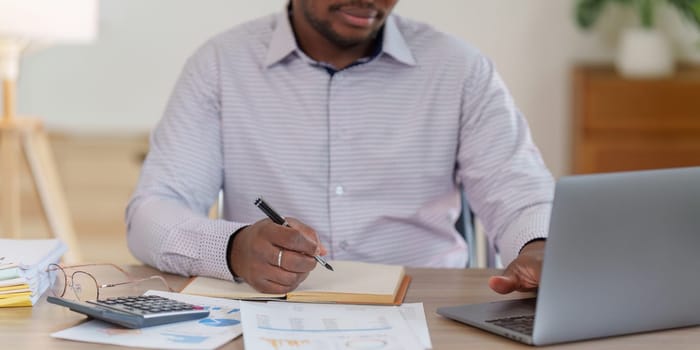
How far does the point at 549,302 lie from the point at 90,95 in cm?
355

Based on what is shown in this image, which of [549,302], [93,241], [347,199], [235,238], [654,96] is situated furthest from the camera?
[93,241]

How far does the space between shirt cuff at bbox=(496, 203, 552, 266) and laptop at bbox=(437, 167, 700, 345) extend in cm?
38

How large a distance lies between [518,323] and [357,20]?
0.79 m

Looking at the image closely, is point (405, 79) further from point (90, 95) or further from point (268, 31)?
point (90, 95)

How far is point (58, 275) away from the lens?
1.61 metres

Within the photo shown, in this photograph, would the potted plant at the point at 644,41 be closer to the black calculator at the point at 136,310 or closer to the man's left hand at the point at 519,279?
the man's left hand at the point at 519,279

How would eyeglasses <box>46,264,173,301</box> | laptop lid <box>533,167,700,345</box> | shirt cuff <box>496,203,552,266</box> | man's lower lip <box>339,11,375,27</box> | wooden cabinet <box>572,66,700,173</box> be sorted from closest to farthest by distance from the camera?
laptop lid <box>533,167,700,345</box>
eyeglasses <box>46,264,173,301</box>
shirt cuff <box>496,203,552,266</box>
man's lower lip <box>339,11,375,27</box>
wooden cabinet <box>572,66,700,173</box>

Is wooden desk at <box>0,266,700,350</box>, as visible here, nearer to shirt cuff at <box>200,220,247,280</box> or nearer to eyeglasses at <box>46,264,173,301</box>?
eyeglasses at <box>46,264,173,301</box>

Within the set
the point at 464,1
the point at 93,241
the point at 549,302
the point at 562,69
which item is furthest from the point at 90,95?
the point at 549,302

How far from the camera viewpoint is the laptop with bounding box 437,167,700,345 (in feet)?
3.92

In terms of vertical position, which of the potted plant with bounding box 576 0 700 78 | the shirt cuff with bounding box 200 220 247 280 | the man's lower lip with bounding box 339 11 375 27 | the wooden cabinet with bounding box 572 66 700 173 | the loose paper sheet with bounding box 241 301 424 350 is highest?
the man's lower lip with bounding box 339 11 375 27

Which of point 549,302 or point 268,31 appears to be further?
point 268,31

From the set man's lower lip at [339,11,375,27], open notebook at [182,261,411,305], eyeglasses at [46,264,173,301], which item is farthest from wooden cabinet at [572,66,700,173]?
eyeglasses at [46,264,173,301]

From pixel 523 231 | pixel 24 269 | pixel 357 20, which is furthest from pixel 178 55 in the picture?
pixel 24 269
